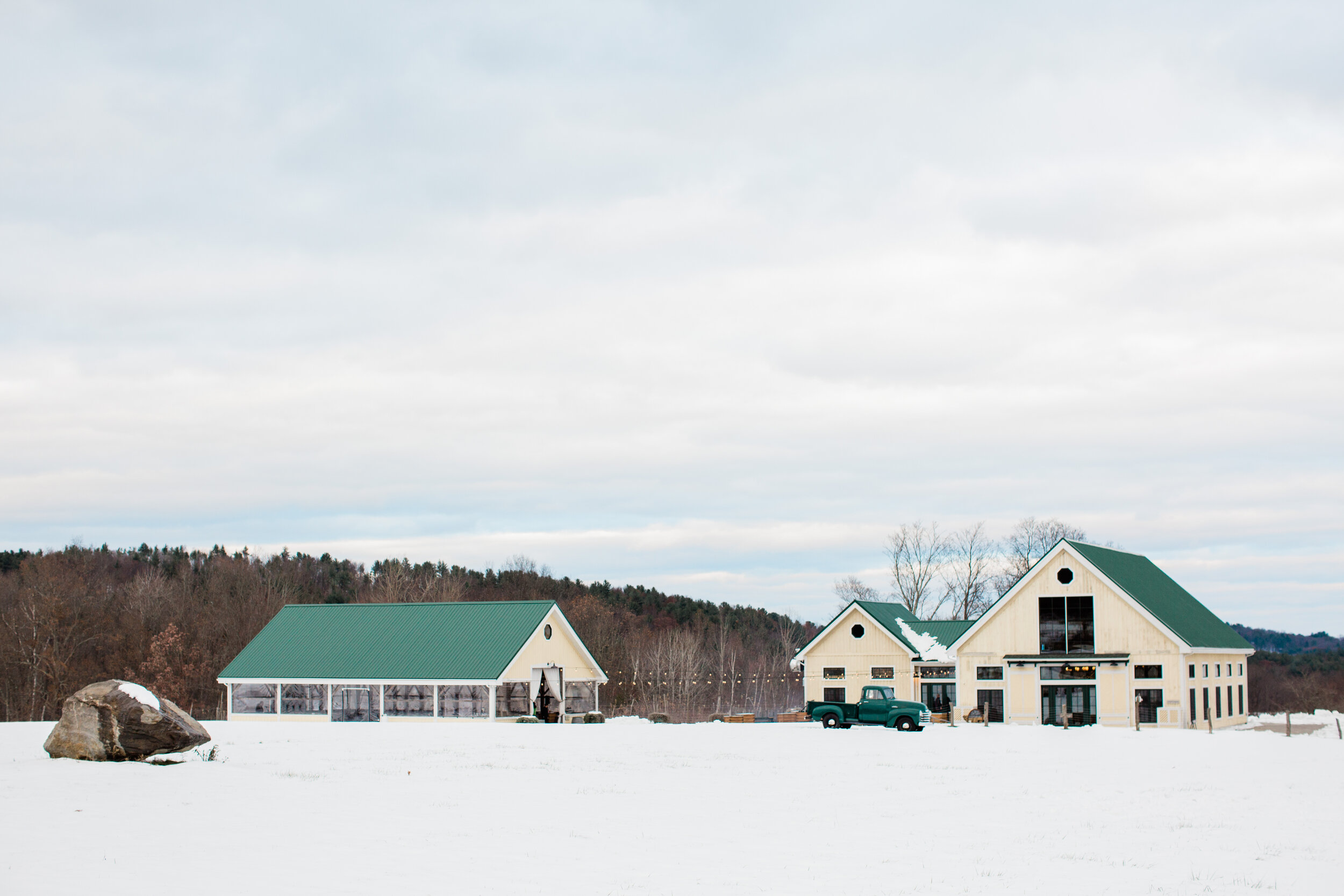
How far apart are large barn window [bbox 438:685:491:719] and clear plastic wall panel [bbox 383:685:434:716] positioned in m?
0.54

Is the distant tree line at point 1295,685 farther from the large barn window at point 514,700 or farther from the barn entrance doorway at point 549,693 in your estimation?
the large barn window at point 514,700

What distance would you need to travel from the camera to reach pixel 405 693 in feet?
197

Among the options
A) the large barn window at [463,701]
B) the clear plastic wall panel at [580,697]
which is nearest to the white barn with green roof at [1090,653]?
the clear plastic wall panel at [580,697]

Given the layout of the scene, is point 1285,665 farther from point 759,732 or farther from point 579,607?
point 759,732

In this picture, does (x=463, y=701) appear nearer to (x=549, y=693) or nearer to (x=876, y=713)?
(x=549, y=693)

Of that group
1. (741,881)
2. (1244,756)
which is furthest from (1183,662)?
(741,881)

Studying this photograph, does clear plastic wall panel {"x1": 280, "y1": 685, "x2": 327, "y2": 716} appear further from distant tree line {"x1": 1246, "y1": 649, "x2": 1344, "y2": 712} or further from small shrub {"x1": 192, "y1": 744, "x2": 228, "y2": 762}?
distant tree line {"x1": 1246, "y1": 649, "x2": 1344, "y2": 712}

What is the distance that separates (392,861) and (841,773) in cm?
1620

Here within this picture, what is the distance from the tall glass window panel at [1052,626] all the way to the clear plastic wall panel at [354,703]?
3100cm

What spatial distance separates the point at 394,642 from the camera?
62.0 m

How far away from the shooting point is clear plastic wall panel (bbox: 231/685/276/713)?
206 feet

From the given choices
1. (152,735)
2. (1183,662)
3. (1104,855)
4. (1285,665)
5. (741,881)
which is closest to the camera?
(741,881)

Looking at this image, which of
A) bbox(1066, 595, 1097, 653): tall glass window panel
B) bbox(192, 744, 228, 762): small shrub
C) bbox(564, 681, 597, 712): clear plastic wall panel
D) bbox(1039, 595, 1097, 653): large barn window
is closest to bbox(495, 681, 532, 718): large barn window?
bbox(564, 681, 597, 712): clear plastic wall panel

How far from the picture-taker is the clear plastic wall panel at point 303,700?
61.4 meters
